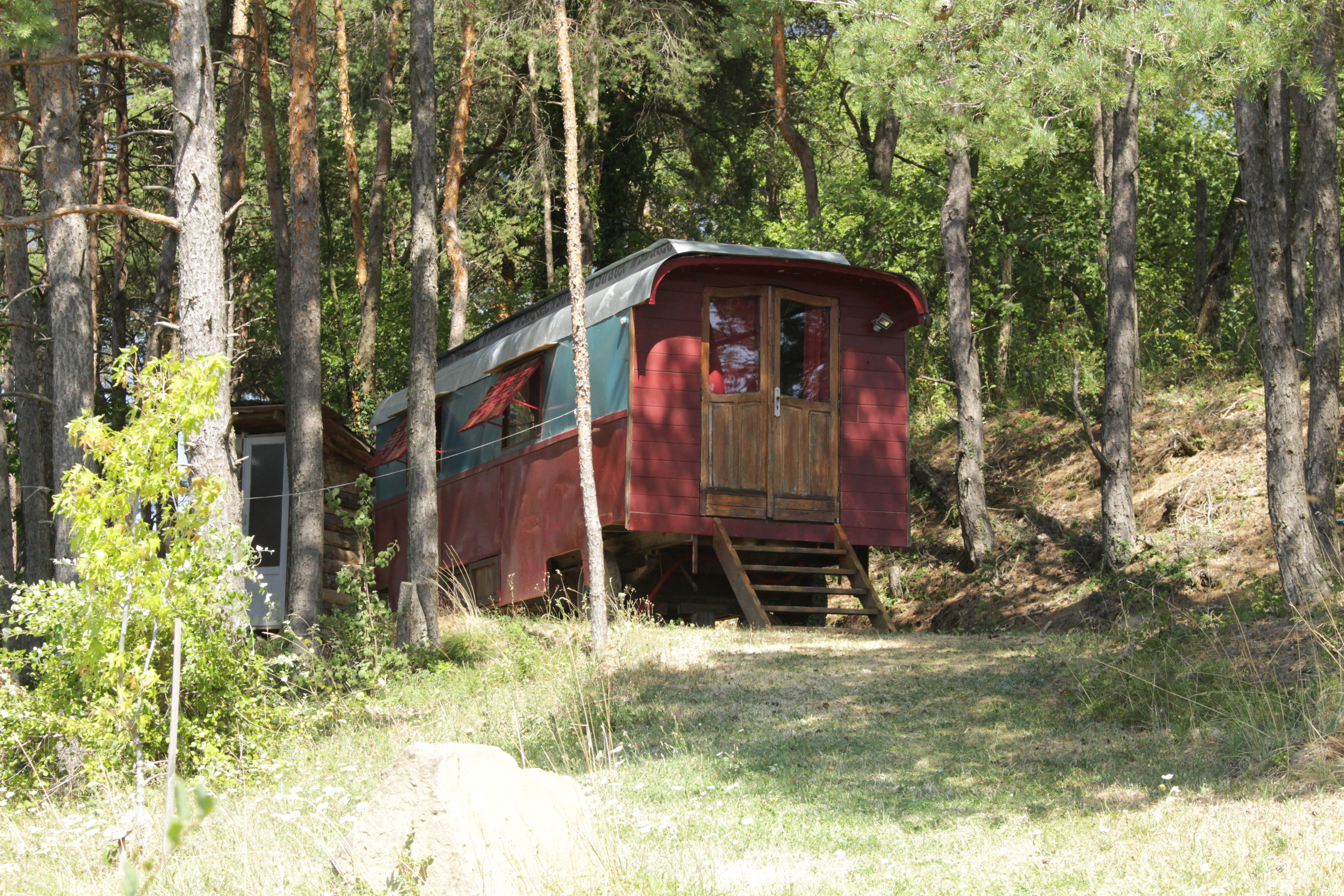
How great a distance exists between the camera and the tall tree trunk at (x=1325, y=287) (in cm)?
1022

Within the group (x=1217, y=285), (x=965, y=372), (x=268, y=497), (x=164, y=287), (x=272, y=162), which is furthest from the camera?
(x=272, y=162)

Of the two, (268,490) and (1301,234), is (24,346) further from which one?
(1301,234)

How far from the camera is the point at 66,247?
1255 cm

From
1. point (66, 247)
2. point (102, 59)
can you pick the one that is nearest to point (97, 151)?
point (66, 247)

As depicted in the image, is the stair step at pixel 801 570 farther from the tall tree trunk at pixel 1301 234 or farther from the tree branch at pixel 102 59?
the tree branch at pixel 102 59

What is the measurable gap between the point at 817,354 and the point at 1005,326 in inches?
435

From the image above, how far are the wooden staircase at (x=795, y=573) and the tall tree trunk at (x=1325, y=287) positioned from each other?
4.05 metres

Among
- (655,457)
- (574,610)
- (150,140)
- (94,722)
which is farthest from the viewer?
(150,140)

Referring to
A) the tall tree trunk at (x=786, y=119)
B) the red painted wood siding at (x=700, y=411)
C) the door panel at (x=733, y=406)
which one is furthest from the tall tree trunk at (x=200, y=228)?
the tall tree trunk at (x=786, y=119)

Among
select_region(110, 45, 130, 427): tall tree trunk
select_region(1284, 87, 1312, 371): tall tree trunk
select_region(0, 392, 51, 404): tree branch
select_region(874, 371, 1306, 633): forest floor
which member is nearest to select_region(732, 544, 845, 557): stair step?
select_region(874, 371, 1306, 633): forest floor

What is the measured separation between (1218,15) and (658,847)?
18.8 ft

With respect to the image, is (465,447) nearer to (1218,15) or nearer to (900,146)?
(1218,15)

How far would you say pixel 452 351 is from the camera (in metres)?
16.7

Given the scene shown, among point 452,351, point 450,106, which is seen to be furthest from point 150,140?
point 452,351
